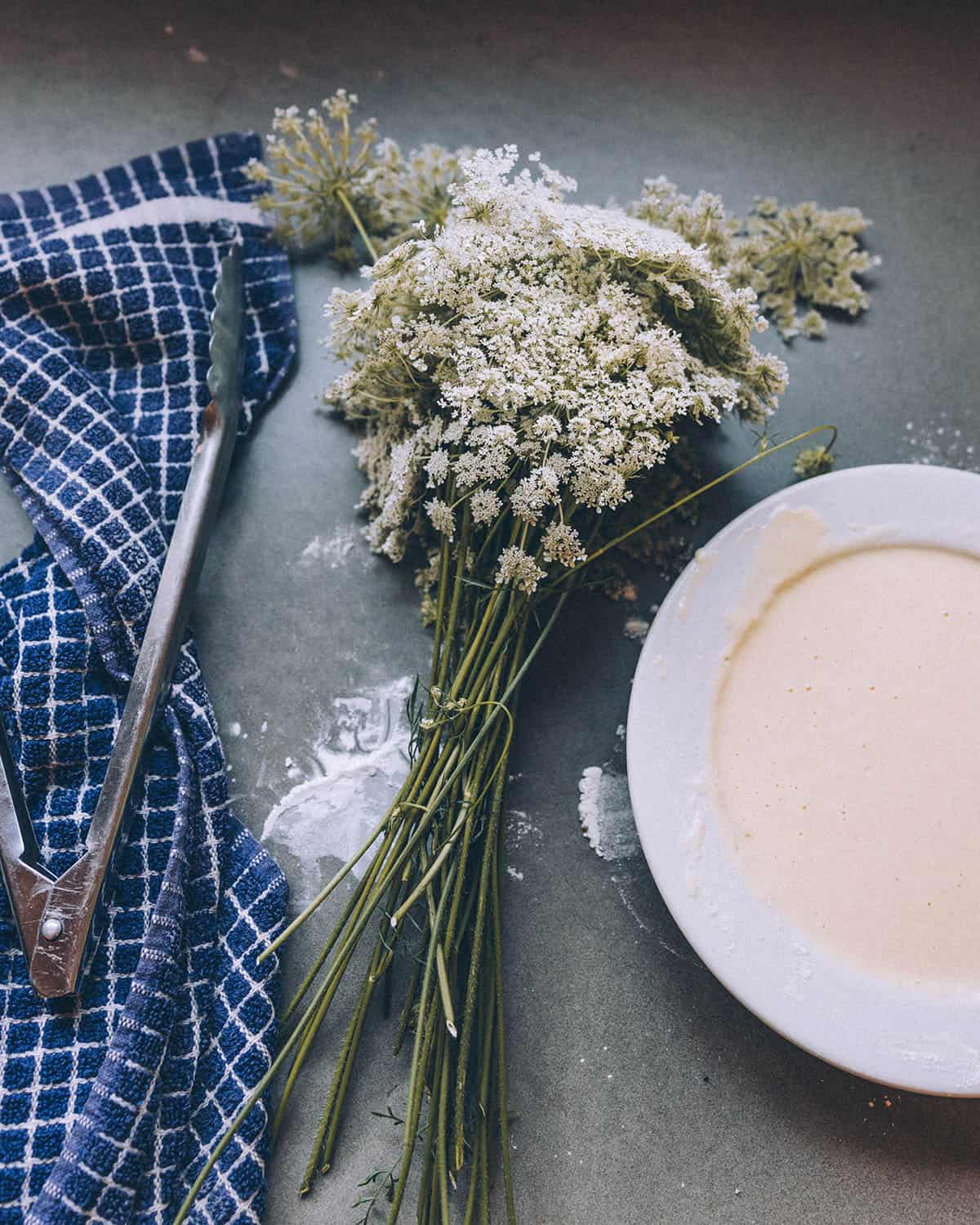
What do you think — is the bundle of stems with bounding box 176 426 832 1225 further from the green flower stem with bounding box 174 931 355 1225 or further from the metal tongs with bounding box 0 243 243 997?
the metal tongs with bounding box 0 243 243 997

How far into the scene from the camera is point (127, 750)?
3.30 feet

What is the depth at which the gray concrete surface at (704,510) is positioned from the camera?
103 centimetres

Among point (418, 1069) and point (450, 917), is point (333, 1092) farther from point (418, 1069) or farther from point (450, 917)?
point (450, 917)

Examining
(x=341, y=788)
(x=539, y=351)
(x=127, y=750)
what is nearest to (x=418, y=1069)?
(x=341, y=788)

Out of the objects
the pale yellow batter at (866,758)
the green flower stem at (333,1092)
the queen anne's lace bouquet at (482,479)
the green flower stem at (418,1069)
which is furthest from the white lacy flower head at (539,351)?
the green flower stem at (333,1092)

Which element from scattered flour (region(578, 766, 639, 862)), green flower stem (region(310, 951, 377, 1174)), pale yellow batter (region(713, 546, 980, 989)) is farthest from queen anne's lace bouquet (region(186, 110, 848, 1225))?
pale yellow batter (region(713, 546, 980, 989))

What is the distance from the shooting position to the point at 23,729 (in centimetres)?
A: 103

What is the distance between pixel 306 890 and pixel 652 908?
1.31 ft

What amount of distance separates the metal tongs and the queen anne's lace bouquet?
17cm

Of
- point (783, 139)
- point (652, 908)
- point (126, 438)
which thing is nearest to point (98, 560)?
point (126, 438)

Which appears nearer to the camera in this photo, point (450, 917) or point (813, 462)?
point (450, 917)

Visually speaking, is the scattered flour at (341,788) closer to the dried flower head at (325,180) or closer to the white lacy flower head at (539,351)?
the white lacy flower head at (539,351)

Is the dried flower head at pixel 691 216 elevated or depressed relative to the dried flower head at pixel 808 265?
elevated

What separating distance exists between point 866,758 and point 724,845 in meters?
0.19
